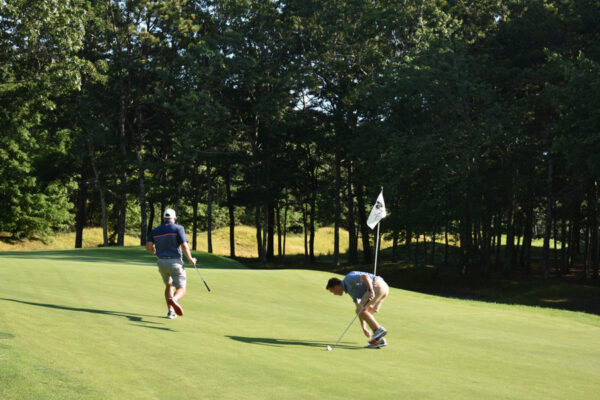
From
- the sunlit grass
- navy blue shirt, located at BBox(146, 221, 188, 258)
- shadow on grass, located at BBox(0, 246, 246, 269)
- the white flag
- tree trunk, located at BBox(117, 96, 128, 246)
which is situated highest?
tree trunk, located at BBox(117, 96, 128, 246)

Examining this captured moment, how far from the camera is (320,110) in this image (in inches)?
1930

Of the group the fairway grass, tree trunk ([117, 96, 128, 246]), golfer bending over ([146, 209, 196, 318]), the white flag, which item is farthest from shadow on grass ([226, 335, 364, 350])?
tree trunk ([117, 96, 128, 246])

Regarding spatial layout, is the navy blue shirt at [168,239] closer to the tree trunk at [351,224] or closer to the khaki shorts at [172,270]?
the khaki shorts at [172,270]

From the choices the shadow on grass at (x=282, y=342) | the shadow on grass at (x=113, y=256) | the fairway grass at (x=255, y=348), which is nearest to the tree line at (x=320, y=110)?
the shadow on grass at (x=113, y=256)

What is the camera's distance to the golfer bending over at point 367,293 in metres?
10.4

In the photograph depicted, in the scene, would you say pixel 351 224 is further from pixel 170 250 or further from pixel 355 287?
pixel 355 287

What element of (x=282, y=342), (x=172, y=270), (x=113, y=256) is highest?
(x=172, y=270)

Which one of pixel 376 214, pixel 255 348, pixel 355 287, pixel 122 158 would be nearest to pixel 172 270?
pixel 255 348

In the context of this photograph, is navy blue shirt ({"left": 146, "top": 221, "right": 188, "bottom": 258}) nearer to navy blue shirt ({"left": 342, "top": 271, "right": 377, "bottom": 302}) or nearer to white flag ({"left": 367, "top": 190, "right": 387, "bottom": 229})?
navy blue shirt ({"left": 342, "top": 271, "right": 377, "bottom": 302})

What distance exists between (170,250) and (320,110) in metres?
38.4

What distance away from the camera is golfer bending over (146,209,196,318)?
1179 cm

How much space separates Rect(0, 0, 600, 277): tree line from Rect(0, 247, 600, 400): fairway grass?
1748 centimetres

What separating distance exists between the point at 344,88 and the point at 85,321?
127 ft

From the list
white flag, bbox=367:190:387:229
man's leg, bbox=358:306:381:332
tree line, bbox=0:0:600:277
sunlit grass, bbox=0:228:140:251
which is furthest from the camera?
sunlit grass, bbox=0:228:140:251
